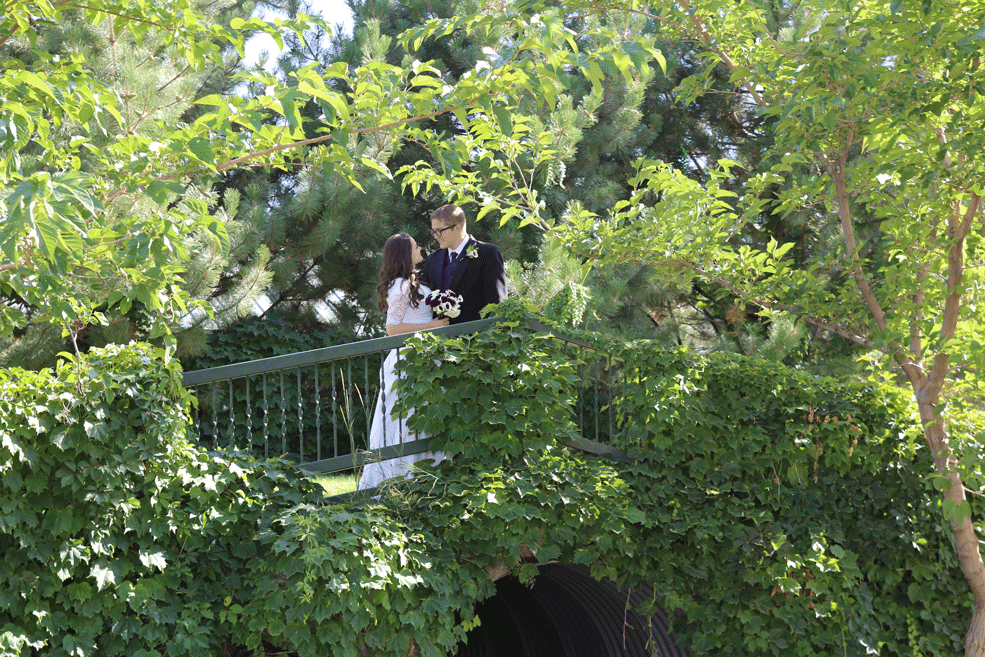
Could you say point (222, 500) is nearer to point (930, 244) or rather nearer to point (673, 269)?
point (673, 269)

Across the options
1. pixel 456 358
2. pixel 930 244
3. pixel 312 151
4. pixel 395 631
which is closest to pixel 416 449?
pixel 456 358

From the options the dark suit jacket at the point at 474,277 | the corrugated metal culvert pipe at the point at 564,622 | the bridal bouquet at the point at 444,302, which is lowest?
the corrugated metal culvert pipe at the point at 564,622

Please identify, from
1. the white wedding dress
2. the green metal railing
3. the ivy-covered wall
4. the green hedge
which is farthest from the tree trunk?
the green hedge

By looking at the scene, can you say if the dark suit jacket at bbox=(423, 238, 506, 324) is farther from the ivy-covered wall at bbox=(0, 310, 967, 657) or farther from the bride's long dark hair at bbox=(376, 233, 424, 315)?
the ivy-covered wall at bbox=(0, 310, 967, 657)

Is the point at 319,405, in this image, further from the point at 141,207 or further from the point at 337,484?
the point at 141,207

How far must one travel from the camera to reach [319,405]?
685 cm

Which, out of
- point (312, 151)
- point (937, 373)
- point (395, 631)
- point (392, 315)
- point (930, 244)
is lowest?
point (395, 631)

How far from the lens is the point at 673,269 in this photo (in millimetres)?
6426

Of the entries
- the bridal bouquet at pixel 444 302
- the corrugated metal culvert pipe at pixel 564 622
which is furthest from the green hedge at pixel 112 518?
the corrugated metal culvert pipe at pixel 564 622

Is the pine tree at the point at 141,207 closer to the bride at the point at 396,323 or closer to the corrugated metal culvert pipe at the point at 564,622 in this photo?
the bride at the point at 396,323

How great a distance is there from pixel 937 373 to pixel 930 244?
3.01 ft

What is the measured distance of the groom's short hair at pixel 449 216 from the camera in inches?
217

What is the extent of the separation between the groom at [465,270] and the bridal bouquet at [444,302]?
4.8 inches

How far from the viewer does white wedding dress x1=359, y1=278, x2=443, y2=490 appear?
17.6 ft
